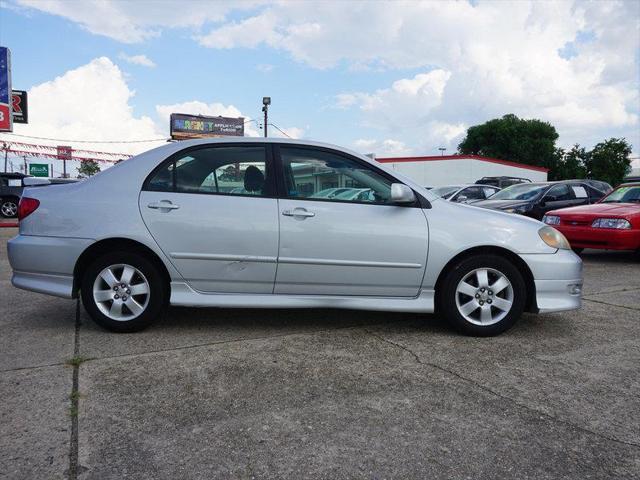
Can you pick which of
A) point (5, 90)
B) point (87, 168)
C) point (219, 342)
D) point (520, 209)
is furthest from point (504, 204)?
point (87, 168)

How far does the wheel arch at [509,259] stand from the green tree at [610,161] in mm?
60537

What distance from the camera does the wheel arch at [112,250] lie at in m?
3.91

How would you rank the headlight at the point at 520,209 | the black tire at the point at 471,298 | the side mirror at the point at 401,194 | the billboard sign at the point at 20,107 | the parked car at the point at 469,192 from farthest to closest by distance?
the billboard sign at the point at 20,107, the parked car at the point at 469,192, the headlight at the point at 520,209, the black tire at the point at 471,298, the side mirror at the point at 401,194

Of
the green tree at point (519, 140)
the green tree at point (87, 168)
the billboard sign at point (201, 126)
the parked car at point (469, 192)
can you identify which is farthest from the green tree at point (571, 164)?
the green tree at point (87, 168)

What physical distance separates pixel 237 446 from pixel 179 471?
28 cm

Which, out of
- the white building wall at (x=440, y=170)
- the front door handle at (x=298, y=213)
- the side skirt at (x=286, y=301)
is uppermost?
the white building wall at (x=440, y=170)

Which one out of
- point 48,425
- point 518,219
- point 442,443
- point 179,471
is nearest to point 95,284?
point 48,425

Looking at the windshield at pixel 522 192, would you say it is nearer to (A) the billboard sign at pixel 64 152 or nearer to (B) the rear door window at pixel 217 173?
(B) the rear door window at pixel 217 173

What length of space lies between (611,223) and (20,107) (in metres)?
37.0

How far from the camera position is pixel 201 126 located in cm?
5981

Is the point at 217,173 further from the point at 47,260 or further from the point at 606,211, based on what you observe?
the point at 606,211

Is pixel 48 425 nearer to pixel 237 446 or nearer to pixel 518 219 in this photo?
pixel 237 446

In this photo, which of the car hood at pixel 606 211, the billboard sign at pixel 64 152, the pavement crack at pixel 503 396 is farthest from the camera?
the billboard sign at pixel 64 152

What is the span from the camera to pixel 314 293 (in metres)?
3.98
